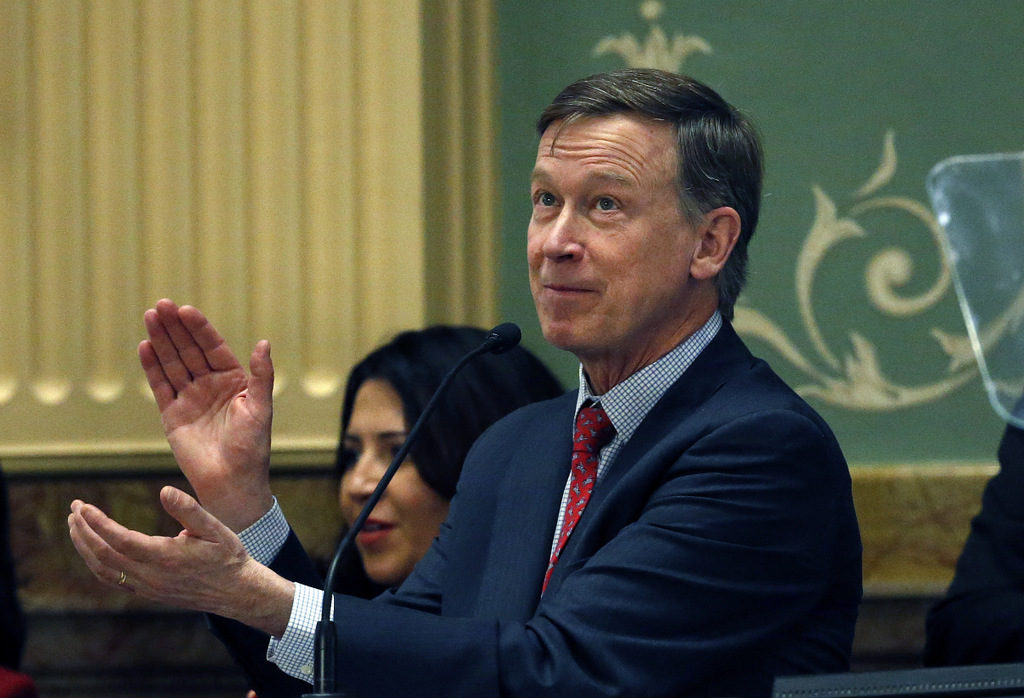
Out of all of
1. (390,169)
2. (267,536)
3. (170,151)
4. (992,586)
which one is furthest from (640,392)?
(170,151)

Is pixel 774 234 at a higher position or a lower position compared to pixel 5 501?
higher

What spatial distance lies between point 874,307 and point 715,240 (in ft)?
3.71

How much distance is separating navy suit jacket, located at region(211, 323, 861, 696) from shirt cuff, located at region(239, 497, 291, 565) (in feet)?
0.07

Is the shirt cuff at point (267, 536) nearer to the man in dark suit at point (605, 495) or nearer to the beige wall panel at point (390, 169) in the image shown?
the man in dark suit at point (605, 495)

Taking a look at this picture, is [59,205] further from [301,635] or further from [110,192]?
[301,635]

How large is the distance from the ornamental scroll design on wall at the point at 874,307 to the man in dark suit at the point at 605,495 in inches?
39.2

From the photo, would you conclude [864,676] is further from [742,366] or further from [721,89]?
[721,89]

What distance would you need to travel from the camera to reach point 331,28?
2.69 metres

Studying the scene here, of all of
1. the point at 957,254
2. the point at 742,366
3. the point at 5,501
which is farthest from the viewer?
the point at 5,501

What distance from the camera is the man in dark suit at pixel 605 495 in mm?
1408

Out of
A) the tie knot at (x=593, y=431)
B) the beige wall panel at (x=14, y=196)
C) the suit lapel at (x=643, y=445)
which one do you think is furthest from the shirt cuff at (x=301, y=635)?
the beige wall panel at (x=14, y=196)

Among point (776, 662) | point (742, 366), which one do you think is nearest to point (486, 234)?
point (742, 366)

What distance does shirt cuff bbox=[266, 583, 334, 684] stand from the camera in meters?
1.41

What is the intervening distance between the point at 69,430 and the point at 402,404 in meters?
0.75
